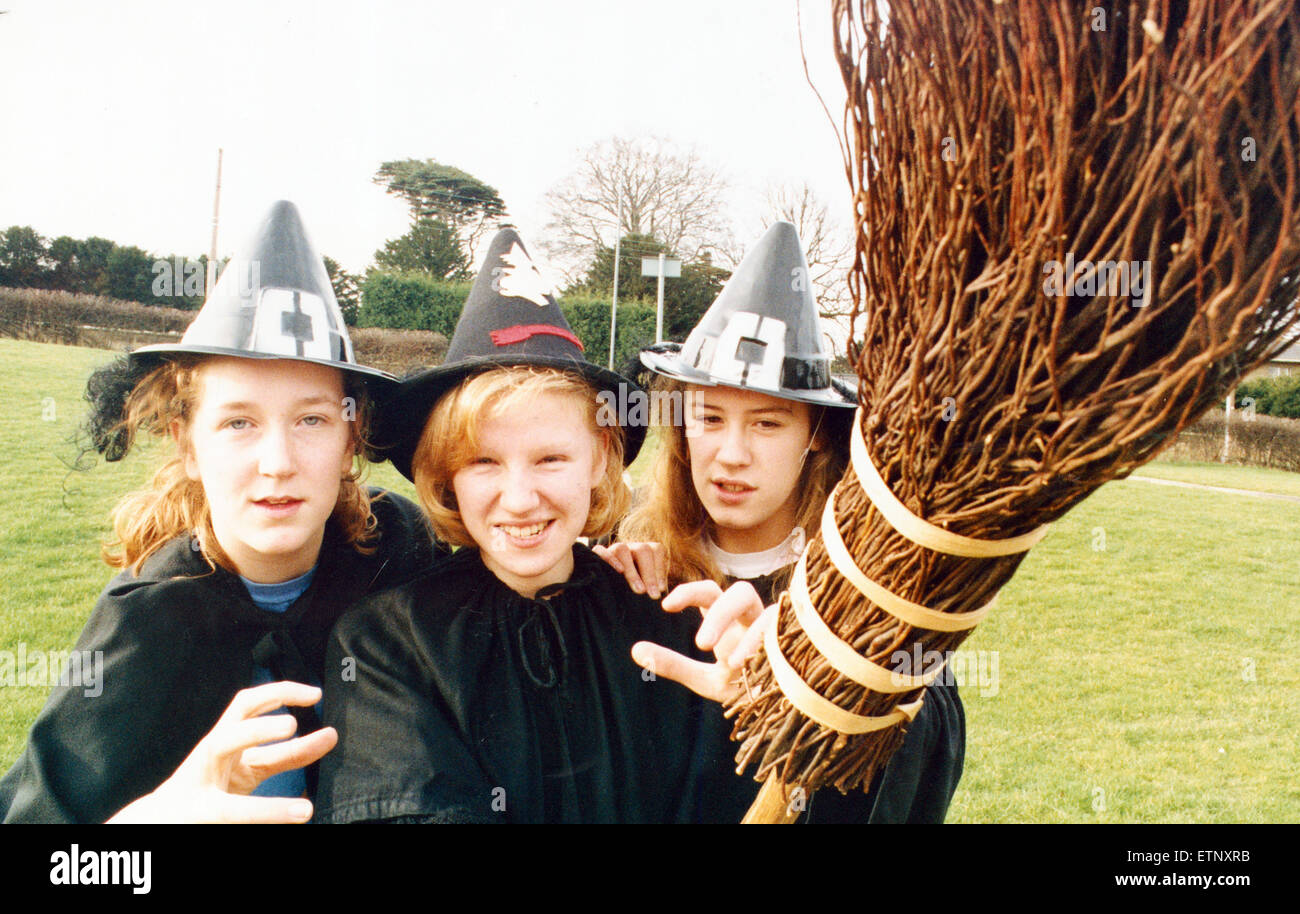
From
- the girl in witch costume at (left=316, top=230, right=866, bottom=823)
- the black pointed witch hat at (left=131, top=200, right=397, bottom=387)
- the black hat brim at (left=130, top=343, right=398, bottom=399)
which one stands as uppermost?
the black pointed witch hat at (left=131, top=200, right=397, bottom=387)

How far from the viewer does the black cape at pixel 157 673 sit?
1.62 metres

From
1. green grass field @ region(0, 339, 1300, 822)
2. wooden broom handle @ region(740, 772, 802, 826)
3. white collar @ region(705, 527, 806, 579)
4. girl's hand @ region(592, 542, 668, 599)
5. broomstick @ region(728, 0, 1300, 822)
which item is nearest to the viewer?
broomstick @ region(728, 0, 1300, 822)

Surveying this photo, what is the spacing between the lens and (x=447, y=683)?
162 cm

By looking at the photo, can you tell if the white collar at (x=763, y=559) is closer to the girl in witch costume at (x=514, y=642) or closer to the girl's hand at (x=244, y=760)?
the girl in witch costume at (x=514, y=642)

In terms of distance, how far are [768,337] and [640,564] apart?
65 centimetres

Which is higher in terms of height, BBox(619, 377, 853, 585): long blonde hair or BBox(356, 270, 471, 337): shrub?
BBox(356, 270, 471, 337): shrub

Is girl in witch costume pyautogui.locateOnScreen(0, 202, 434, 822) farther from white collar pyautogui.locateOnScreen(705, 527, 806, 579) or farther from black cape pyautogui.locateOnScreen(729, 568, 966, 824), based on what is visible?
black cape pyautogui.locateOnScreen(729, 568, 966, 824)

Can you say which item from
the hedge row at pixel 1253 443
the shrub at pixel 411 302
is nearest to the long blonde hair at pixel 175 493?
the hedge row at pixel 1253 443

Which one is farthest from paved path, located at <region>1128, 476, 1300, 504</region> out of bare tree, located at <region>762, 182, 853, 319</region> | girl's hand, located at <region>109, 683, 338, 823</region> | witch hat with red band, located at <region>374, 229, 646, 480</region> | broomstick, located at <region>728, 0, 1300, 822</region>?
girl's hand, located at <region>109, 683, 338, 823</region>

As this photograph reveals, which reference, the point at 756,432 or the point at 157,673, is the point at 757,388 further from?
the point at 157,673

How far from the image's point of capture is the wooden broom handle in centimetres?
153

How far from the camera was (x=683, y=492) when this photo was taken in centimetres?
239

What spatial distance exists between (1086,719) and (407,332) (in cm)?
779

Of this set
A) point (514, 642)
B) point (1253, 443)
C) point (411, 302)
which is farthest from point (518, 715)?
point (1253, 443)
